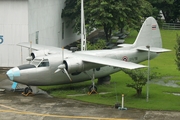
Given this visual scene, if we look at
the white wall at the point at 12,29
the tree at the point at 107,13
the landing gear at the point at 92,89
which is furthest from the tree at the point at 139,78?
the tree at the point at 107,13

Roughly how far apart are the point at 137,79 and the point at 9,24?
1621cm

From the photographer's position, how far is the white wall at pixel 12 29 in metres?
39.3

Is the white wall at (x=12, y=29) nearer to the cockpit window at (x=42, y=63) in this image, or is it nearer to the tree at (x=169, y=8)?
the cockpit window at (x=42, y=63)

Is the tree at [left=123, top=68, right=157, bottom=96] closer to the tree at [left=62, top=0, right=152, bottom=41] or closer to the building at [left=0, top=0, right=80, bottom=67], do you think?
the building at [left=0, top=0, right=80, bottom=67]

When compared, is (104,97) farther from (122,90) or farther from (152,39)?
(152,39)

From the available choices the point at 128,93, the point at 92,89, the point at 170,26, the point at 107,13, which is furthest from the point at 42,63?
the point at 170,26

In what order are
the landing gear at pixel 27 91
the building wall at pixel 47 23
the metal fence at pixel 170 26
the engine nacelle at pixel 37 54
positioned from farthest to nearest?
1. the metal fence at pixel 170 26
2. the building wall at pixel 47 23
3. the engine nacelle at pixel 37 54
4. the landing gear at pixel 27 91

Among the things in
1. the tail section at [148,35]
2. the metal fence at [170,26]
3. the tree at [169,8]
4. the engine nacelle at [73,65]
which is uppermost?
the tree at [169,8]

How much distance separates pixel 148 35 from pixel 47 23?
15122 millimetres

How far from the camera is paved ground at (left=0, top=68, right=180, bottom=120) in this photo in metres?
24.4

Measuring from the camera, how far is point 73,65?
28000 mm

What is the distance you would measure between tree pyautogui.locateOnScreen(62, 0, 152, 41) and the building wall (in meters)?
1.74

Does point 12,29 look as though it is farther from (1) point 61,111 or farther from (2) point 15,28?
(1) point 61,111

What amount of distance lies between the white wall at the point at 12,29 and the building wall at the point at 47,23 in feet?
2.42
